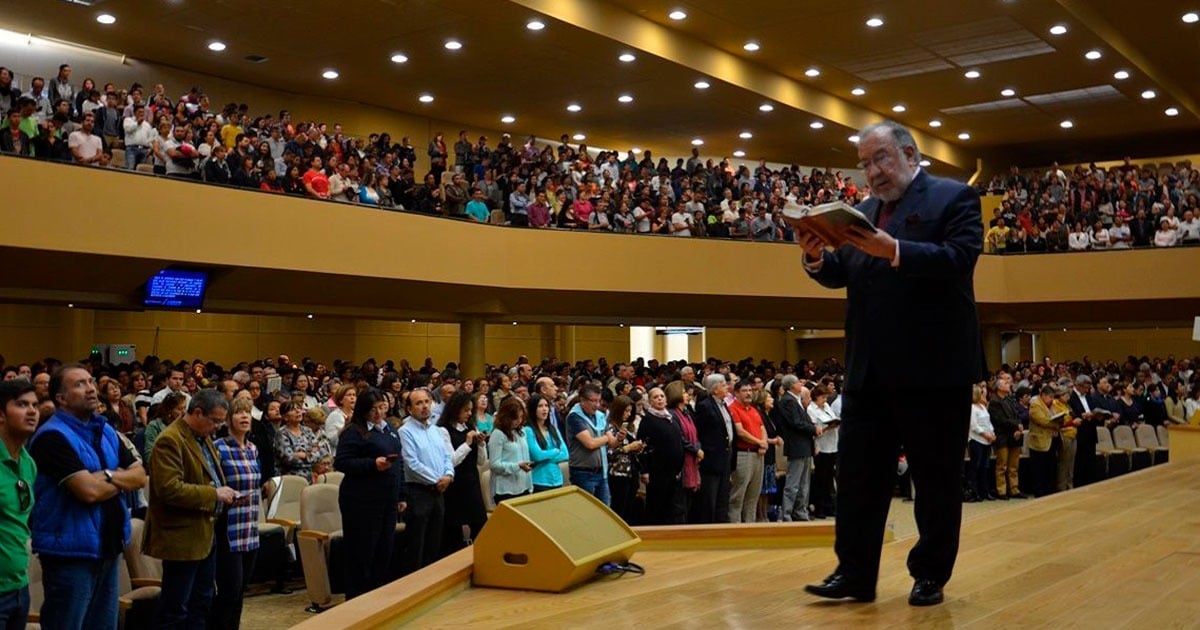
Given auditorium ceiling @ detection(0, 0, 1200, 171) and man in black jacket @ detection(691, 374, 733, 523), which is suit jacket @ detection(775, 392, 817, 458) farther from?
auditorium ceiling @ detection(0, 0, 1200, 171)

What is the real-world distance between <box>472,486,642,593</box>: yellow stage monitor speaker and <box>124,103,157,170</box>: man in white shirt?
997 centimetres

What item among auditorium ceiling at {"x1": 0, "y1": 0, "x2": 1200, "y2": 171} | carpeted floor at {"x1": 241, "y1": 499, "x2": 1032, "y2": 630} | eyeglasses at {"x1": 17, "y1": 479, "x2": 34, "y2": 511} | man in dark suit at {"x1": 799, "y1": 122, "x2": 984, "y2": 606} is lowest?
carpeted floor at {"x1": 241, "y1": 499, "x2": 1032, "y2": 630}

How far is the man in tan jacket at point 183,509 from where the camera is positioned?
4.64 m

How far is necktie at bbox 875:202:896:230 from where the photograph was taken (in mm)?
3080

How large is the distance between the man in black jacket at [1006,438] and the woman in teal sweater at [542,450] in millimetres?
6485

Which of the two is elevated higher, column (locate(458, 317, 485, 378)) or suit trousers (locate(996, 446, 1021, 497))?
column (locate(458, 317, 485, 378))

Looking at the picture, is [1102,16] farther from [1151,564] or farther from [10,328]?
[10,328]

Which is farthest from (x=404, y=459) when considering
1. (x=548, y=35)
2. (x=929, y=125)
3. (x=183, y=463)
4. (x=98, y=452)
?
(x=929, y=125)

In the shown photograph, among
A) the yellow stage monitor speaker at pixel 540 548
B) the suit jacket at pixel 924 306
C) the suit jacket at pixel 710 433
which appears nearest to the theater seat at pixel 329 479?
the suit jacket at pixel 710 433

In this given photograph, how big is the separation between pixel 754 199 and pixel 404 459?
12.6 metres

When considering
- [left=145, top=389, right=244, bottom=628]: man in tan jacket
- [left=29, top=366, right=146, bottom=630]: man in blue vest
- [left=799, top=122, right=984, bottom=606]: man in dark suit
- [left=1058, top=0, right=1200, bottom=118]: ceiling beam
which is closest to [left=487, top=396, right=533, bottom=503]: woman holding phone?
[left=145, top=389, right=244, bottom=628]: man in tan jacket

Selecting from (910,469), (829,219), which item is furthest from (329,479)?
(829,219)

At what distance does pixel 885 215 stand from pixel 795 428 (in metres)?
7.18

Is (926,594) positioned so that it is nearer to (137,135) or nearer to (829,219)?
(829,219)
